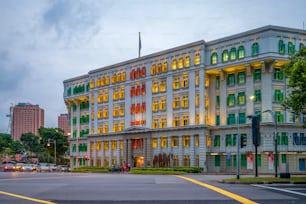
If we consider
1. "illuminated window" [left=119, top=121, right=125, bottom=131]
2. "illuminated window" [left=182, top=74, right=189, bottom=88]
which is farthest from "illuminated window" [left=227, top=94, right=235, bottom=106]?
"illuminated window" [left=119, top=121, right=125, bottom=131]

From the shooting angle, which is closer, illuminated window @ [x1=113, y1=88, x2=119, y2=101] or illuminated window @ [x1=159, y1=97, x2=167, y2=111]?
illuminated window @ [x1=159, y1=97, x2=167, y2=111]

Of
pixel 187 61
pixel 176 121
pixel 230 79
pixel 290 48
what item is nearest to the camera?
pixel 290 48

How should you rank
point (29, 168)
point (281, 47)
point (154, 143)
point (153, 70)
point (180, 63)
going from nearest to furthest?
1. point (281, 47)
2. point (180, 63)
3. point (154, 143)
4. point (153, 70)
5. point (29, 168)

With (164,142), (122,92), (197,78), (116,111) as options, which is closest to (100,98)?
(116,111)

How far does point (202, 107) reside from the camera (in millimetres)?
81562

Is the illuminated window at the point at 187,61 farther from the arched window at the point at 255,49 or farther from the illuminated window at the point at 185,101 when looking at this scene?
the arched window at the point at 255,49

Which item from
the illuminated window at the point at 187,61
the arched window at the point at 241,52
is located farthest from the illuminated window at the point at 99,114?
the arched window at the point at 241,52

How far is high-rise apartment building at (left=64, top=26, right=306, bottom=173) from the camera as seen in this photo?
243 feet

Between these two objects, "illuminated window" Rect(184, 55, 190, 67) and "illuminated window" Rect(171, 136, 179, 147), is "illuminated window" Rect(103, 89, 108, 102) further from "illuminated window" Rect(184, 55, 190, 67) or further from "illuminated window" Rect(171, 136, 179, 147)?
"illuminated window" Rect(184, 55, 190, 67)

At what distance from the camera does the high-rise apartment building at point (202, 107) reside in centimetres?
7419

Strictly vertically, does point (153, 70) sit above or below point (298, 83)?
above

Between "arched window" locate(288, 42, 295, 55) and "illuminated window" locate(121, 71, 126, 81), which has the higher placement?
"arched window" locate(288, 42, 295, 55)

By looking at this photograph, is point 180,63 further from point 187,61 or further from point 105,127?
point 105,127

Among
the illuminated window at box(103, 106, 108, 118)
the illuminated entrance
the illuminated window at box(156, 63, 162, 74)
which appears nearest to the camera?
the illuminated window at box(156, 63, 162, 74)
